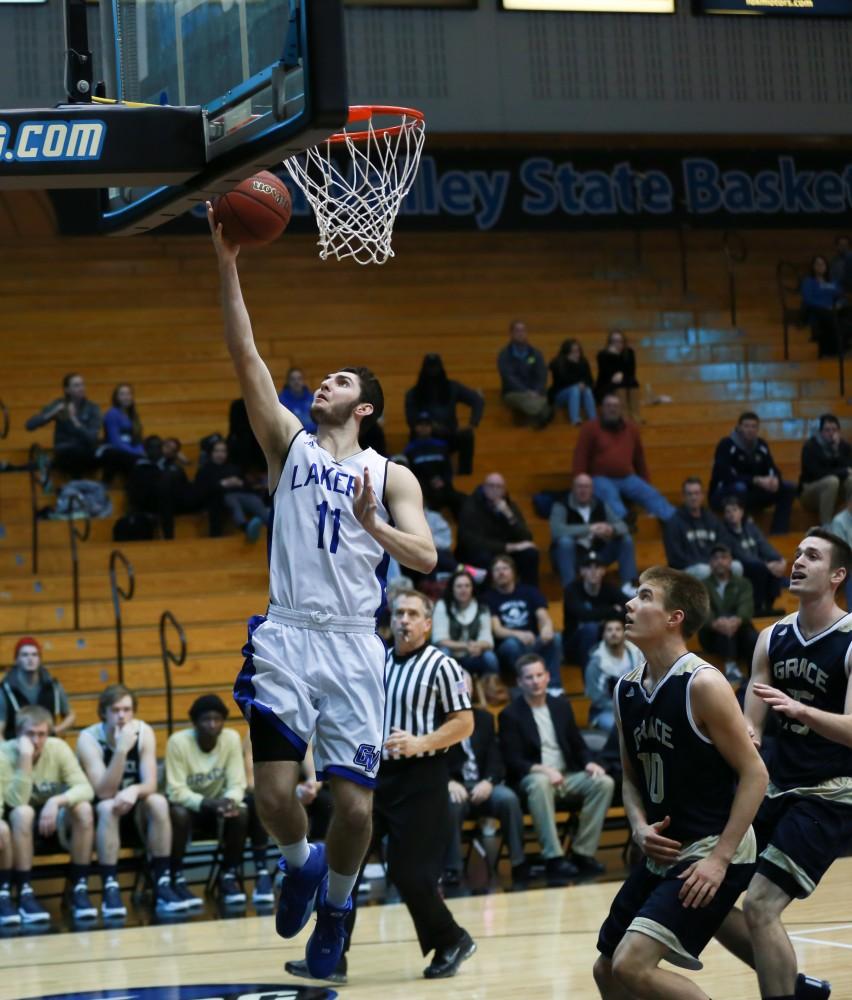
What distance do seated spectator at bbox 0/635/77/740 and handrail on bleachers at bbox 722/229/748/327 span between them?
419 inches

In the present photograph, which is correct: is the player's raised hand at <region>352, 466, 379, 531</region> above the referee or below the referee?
above

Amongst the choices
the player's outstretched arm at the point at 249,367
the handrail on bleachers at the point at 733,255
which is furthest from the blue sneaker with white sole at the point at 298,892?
the handrail on bleachers at the point at 733,255

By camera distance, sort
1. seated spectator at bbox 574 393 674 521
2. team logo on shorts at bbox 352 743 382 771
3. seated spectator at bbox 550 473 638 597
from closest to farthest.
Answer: team logo on shorts at bbox 352 743 382 771, seated spectator at bbox 550 473 638 597, seated spectator at bbox 574 393 674 521

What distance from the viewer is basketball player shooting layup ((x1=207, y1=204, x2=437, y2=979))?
5.45 m

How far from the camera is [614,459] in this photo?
15.2 metres

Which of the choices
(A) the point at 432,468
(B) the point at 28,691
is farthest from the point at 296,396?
(B) the point at 28,691

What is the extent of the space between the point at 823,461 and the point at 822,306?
3.64 metres

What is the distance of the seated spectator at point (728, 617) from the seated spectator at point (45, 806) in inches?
208

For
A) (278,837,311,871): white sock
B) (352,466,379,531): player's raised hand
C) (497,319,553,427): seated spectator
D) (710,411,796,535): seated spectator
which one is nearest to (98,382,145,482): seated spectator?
(497,319,553,427): seated spectator

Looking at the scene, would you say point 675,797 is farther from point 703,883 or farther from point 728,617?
point 728,617

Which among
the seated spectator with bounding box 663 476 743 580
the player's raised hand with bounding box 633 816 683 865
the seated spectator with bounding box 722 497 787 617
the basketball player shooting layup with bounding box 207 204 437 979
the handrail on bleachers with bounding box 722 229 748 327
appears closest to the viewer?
the player's raised hand with bounding box 633 816 683 865

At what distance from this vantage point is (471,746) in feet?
36.3

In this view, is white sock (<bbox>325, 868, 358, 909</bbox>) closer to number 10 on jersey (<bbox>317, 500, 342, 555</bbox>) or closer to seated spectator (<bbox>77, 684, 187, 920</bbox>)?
number 10 on jersey (<bbox>317, 500, 342, 555</bbox>)

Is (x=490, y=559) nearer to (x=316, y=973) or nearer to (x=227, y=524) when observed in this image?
(x=227, y=524)
